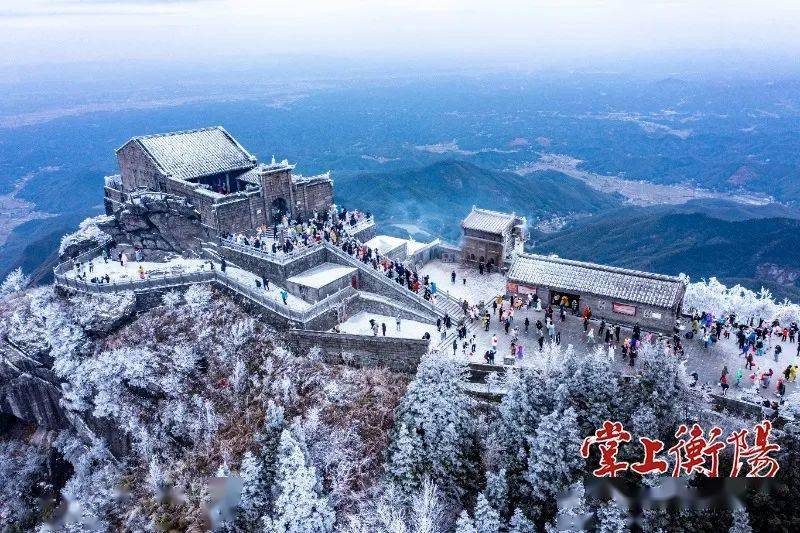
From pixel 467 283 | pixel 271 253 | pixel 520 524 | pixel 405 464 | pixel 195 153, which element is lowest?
pixel 520 524

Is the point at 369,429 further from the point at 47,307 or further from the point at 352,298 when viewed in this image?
the point at 47,307

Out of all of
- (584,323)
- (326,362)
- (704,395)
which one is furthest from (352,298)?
(704,395)

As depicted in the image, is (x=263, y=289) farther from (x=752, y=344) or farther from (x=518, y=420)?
(x=752, y=344)

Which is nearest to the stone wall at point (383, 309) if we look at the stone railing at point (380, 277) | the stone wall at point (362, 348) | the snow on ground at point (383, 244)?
the stone railing at point (380, 277)

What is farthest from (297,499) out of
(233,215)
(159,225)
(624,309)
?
(159,225)

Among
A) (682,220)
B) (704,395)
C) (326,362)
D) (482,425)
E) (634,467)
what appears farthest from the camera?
(682,220)

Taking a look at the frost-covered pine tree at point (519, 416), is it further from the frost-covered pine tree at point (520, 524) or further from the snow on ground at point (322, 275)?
the snow on ground at point (322, 275)

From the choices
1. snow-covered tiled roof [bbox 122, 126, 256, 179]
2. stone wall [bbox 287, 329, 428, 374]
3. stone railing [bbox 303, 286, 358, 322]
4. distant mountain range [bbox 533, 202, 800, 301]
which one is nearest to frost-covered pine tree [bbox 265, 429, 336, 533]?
stone wall [bbox 287, 329, 428, 374]

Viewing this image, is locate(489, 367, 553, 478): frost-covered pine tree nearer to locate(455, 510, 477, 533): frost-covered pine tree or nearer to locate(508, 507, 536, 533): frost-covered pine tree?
locate(508, 507, 536, 533): frost-covered pine tree
